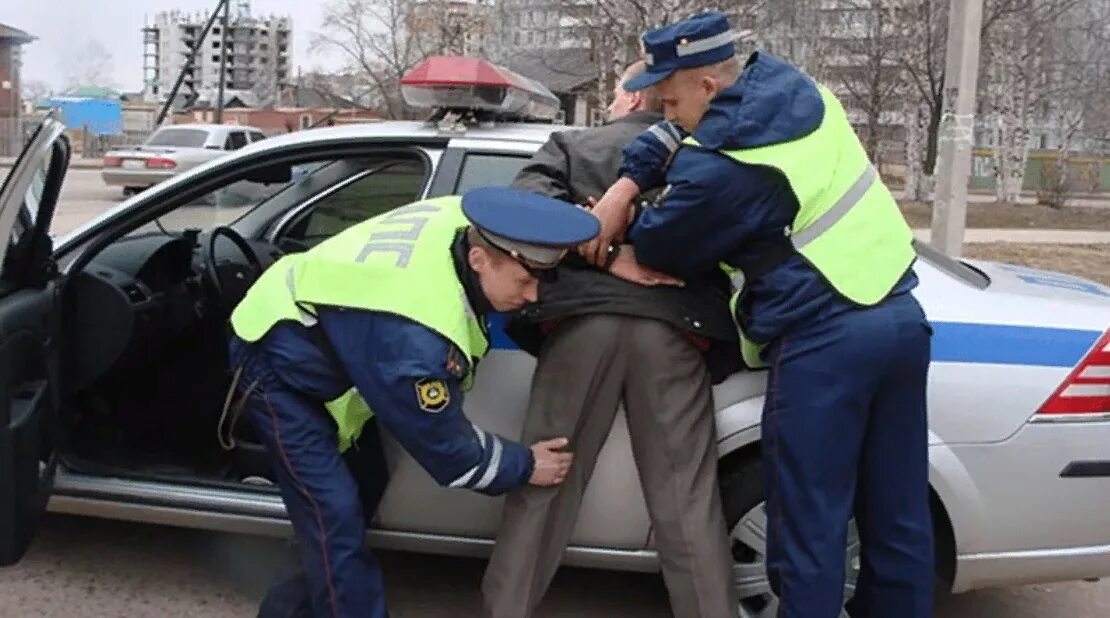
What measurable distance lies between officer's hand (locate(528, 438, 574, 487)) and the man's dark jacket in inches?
10.4

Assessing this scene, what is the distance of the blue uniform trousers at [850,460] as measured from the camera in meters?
2.67

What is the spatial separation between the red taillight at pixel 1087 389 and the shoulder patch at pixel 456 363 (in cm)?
146

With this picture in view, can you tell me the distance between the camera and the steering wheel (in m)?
4.07

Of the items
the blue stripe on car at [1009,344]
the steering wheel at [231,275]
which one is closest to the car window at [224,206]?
the steering wheel at [231,275]

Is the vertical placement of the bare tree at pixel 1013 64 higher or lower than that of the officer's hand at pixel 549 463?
Result: higher

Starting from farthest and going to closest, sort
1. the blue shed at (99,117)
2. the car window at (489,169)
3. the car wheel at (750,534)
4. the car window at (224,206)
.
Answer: the blue shed at (99,117) → the car window at (224,206) → the car window at (489,169) → the car wheel at (750,534)

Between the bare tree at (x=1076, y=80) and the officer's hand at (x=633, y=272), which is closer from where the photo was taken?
the officer's hand at (x=633, y=272)

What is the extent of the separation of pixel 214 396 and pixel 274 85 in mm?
71513

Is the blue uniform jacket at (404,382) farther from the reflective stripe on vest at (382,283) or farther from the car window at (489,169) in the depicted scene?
the car window at (489,169)

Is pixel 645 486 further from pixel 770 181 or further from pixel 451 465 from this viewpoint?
pixel 770 181

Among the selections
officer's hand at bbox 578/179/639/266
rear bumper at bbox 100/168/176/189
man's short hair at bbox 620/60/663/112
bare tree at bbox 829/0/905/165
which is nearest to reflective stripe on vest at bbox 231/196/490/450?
officer's hand at bbox 578/179/639/266

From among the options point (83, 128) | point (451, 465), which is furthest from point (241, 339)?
point (83, 128)

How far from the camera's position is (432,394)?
258 cm

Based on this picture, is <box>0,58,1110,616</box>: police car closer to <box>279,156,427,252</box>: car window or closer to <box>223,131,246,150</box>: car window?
<box>279,156,427,252</box>: car window
